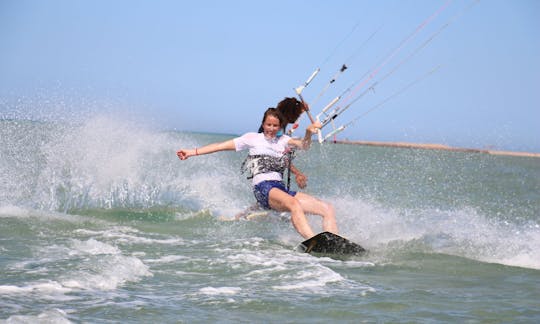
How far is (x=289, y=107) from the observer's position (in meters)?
8.70

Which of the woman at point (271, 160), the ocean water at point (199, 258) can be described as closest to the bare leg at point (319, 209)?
the woman at point (271, 160)

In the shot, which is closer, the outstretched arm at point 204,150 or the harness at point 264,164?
the outstretched arm at point 204,150

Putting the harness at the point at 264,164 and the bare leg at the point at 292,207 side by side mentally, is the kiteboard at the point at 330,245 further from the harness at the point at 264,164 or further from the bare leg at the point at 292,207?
the harness at the point at 264,164

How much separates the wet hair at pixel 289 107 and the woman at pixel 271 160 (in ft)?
0.30

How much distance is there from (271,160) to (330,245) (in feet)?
5.21

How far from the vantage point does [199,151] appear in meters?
8.29

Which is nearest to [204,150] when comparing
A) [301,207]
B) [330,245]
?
[301,207]

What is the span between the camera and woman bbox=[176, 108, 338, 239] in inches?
326

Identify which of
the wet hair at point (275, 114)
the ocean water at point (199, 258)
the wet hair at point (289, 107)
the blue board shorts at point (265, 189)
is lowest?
the ocean water at point (199, 258)

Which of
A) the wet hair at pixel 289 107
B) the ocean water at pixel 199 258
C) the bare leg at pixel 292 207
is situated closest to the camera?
the ocean water at pixel 199 258

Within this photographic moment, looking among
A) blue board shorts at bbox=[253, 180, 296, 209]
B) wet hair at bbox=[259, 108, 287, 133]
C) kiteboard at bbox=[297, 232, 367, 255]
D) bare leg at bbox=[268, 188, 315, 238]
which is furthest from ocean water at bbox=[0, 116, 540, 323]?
wet hair at bbox=[259, 108, 287, 133]

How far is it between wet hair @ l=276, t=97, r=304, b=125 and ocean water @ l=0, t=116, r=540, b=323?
140cm

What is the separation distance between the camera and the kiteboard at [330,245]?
746 centimetres

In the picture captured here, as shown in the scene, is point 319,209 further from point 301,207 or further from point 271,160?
point 271,160
